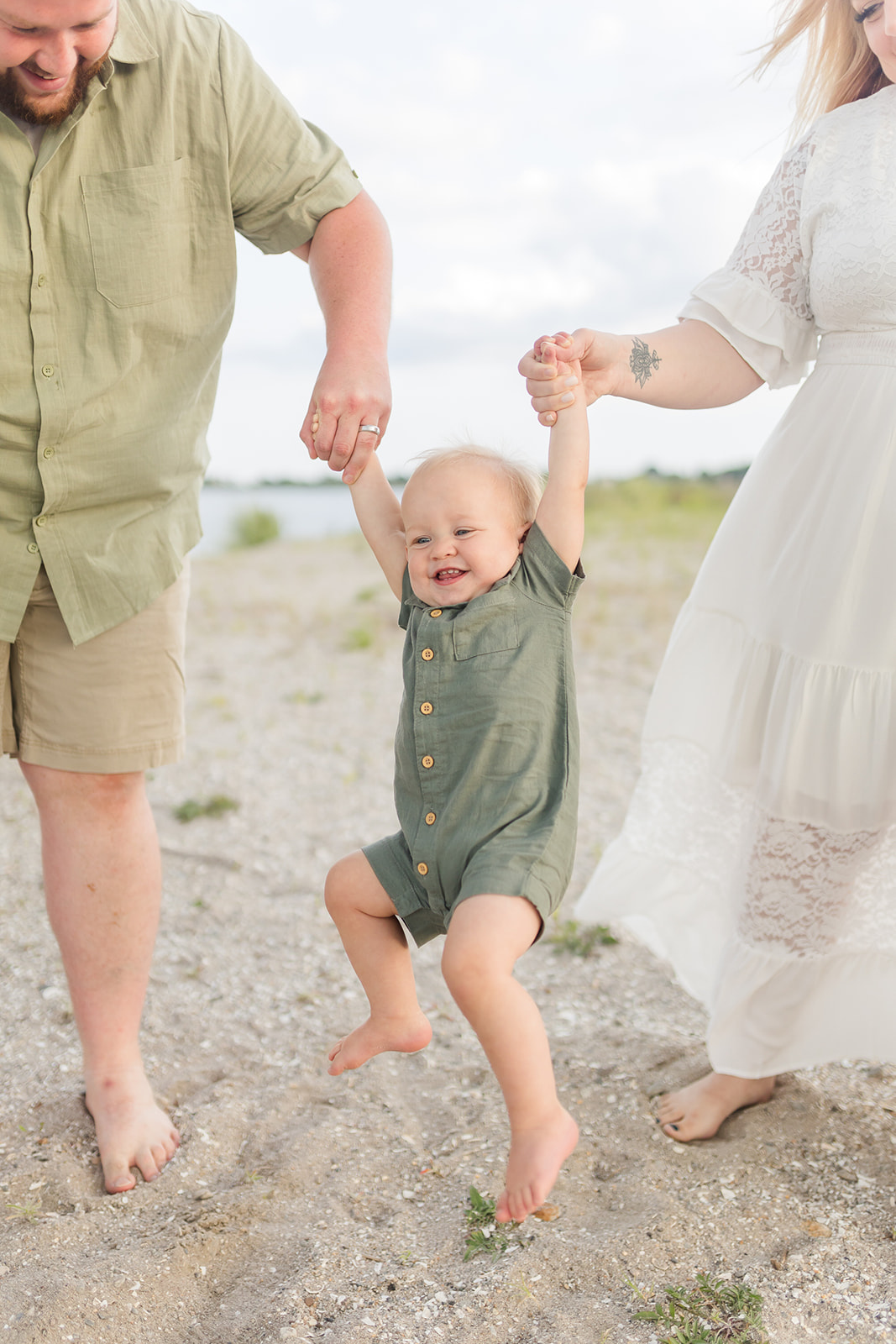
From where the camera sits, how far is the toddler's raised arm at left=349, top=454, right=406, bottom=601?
199 centimetres

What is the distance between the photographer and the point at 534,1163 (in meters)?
1.68

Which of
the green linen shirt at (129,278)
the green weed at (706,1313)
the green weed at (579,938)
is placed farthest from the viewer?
the green weed at (579,938)

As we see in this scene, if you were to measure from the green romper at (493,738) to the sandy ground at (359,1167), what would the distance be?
0.76 metres

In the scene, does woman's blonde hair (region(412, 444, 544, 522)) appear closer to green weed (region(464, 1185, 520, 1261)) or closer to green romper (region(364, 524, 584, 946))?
green romper (region(364, 524, 584, 946))

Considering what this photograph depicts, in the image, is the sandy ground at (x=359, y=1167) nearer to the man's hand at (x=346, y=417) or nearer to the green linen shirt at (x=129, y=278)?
the green linen shirt at (x=129, y=278)

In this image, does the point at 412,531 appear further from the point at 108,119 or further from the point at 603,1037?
the point at 603,1037

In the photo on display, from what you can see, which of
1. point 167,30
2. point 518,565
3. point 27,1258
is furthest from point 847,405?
point 27,1258

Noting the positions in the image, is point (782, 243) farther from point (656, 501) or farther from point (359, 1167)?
point (656, 501)

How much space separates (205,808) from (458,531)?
3.10m

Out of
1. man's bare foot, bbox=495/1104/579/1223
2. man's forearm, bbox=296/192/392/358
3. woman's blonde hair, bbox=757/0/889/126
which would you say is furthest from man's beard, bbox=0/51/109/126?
man's bare foot, bbox=495/1104/579/1223

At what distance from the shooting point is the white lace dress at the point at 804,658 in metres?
2.16

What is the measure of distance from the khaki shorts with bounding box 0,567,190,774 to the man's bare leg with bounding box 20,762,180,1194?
67mm

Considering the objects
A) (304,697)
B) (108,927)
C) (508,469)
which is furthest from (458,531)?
(304,697)

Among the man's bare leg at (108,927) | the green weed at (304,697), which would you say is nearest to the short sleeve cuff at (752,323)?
the man's bare leg at (108,927)
